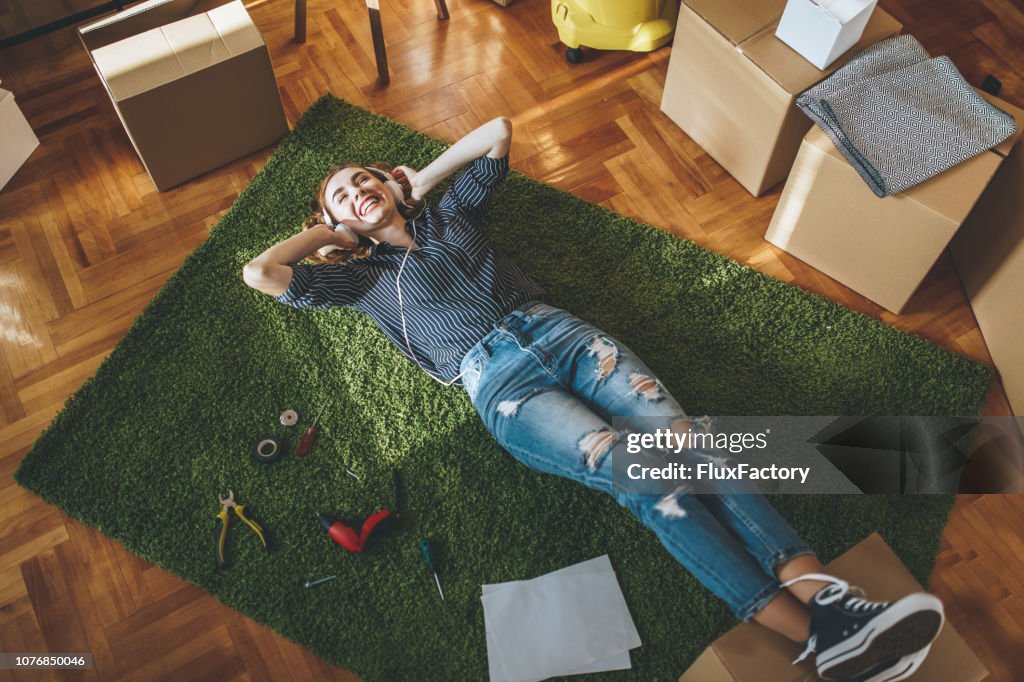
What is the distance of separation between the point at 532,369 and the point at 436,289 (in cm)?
28

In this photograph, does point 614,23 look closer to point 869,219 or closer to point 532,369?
point 869,219

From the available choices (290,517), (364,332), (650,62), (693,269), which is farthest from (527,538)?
(650,62)

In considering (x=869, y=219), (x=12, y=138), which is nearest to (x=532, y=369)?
(x=869, y=219)

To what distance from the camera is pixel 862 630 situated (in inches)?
48.6

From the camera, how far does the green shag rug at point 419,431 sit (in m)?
1.66

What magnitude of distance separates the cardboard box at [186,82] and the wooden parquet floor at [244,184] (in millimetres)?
101

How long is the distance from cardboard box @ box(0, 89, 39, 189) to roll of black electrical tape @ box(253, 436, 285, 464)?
1.17 m

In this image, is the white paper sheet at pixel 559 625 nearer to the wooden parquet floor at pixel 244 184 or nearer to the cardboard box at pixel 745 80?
the wooden parquet floor at pixel 244 184

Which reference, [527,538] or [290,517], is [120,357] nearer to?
[290,517]

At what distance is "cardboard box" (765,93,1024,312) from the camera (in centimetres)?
172

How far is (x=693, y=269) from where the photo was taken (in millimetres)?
2043

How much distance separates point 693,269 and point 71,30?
2.12m

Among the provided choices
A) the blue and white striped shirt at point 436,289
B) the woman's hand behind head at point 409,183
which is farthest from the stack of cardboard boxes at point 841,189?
the woman's hand behind head at point 409,183

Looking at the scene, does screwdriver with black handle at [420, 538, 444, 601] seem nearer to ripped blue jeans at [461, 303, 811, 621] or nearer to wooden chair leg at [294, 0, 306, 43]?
ripped blue jeans at [461, 303, 811, 621]
